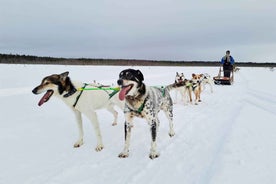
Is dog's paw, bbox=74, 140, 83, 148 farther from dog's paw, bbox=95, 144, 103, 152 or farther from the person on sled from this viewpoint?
the person on sled

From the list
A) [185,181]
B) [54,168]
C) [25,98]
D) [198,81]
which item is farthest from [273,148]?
[25,98]

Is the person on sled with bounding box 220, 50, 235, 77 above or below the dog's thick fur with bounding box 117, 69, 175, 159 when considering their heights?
above

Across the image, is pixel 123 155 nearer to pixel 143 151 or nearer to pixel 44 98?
pixel 143 151

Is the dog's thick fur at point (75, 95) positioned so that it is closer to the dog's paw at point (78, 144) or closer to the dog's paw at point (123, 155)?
the dog's paw at point (78, 144)

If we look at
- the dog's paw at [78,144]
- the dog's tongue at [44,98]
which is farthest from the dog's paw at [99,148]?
the dog's tongue at [44,98]

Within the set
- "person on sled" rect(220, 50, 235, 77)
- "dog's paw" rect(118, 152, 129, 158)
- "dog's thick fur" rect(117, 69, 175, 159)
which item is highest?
"person on sled" rect(220, 50, 235, 77)

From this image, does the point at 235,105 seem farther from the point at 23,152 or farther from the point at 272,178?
the point at 23,152

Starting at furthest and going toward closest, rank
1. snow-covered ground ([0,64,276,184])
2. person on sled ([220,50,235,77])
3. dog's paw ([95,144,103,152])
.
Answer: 1. person on sled ([220,50,235,77])
2. dog's paw ([95,144,103,152])
3. snow-covered ground ([0,64,276,184])

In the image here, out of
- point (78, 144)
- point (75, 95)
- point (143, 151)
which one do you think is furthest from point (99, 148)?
point (75, 95)

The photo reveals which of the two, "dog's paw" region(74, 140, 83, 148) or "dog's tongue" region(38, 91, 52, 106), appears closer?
"dog's tongue" region(38, 91, 52, 106)

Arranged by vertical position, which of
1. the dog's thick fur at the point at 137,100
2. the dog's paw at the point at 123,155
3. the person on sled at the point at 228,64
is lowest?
the dog's paw at the point at 123,155

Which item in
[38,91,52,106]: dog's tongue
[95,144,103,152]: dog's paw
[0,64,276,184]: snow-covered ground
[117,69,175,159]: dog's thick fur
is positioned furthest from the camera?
[95,144,103,152]: dog's paw

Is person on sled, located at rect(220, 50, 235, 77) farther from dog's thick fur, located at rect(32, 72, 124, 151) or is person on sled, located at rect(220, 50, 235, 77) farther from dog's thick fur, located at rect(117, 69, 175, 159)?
dog's thick fur, located at rect(117, 69, 175, 159)

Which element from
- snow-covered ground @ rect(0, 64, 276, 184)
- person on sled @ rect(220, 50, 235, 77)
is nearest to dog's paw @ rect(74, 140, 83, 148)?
snow-covered ground @ rect(0, 64, 276, 184)
